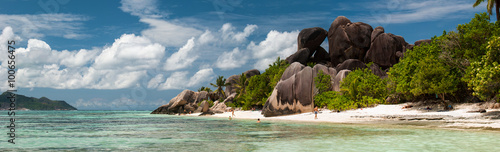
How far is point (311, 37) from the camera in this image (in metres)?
74.9

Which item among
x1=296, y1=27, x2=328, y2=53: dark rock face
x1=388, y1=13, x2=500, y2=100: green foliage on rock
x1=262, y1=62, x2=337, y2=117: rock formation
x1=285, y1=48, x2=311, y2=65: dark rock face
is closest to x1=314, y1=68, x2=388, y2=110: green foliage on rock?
x1=262, y1=62, x2=337, y2=117: rock formation

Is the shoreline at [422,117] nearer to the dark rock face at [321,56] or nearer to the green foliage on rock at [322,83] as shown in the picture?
the green foliage on rock at [322,83]

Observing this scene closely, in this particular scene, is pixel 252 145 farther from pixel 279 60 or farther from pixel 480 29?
pixel 279 60

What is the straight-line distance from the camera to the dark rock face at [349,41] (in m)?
70.0

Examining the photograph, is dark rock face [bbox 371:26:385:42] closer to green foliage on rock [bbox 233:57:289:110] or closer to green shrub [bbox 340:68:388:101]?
green foliage on rock [bbox 233:57:289:110]

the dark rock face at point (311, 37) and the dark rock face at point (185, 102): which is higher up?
the dark rock face at point (311, 37)

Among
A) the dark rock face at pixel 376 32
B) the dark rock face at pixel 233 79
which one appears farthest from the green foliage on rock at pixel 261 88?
the dark rock face at pixel 376 32

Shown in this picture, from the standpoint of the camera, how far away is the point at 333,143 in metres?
15.4

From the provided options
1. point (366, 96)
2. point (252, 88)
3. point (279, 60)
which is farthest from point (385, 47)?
point (366, 96)

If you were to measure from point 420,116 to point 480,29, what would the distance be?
812 cm

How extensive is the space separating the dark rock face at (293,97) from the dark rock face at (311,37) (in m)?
32.8

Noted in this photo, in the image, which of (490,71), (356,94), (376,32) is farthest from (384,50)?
(490,71)

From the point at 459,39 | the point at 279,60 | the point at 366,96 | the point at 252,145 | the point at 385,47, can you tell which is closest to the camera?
the point at 252,145

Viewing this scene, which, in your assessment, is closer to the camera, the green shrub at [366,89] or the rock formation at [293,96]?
the green shrub at [366,89]
